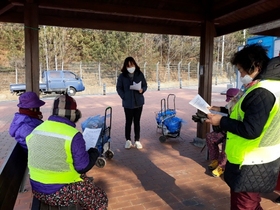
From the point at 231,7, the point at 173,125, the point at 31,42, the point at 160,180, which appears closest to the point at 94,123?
the point at 160,180

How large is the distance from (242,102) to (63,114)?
1368mm

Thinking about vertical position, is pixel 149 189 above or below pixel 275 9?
below

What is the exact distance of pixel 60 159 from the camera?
196cm

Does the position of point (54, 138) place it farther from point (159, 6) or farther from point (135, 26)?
point (135, 26)

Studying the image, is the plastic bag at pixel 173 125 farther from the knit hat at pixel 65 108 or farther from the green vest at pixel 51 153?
the green vest at pixel 51 153

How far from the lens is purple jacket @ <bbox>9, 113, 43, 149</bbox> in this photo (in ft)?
8.87

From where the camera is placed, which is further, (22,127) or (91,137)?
(91,137)

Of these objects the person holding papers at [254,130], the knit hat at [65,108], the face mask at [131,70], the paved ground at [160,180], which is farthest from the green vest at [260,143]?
the face mask at [131,70]

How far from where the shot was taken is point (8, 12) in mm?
4457

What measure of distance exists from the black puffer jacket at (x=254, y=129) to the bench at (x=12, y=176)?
5.29 feet

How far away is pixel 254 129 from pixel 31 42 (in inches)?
132

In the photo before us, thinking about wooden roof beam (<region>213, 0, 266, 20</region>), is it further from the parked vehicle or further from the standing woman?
the parked vehicle

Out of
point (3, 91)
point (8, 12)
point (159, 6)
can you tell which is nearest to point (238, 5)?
point (159, 6)

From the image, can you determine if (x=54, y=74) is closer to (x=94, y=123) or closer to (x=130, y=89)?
(x=130, y=89)
